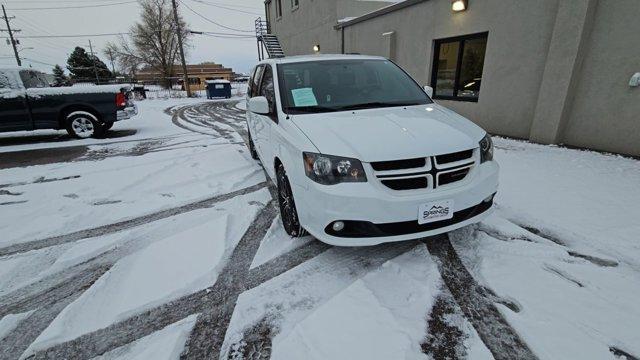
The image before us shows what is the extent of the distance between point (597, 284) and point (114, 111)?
1041 cm

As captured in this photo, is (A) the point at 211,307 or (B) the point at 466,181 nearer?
(A) the point at 211,307

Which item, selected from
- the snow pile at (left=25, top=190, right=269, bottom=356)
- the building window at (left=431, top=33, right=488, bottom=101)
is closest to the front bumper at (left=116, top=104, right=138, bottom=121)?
the snow pile at (left=25, top=190, right=269, bottom=356)

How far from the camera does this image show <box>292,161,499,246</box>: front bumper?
2314mm

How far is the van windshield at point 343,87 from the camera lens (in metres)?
3.27

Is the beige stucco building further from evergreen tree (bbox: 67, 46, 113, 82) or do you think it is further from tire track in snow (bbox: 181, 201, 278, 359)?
evergreen tree (bbox: 67, 46, 113, 82)

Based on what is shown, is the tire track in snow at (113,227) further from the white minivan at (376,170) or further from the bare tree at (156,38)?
the bare tree at (156,38)

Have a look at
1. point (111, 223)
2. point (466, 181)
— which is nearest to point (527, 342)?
point (466, 181)

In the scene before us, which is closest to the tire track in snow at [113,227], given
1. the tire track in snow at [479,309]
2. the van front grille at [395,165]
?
the van front grille at [395,165]

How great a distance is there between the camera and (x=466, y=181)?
101 inches

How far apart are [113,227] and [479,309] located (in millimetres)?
3764

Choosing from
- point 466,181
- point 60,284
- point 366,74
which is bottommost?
point 60,284

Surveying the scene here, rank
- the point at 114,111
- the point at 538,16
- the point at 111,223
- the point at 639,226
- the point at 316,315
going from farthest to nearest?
the point at 114,111
the point at 538,16
the point at 111,223
the point at 639,226
the point at 316,315

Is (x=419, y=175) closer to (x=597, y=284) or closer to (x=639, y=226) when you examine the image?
(x=597, y=284)

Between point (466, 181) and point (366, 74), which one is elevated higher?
point (366, 74)
